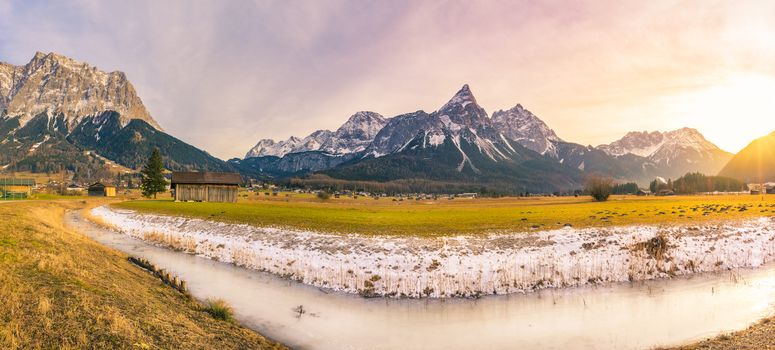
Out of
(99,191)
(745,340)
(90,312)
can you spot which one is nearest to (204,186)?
(99,191)

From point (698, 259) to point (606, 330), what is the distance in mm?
22136

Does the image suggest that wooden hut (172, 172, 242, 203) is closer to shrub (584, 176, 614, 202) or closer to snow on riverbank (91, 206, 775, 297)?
snow on riverbank (91, 206, 775, 297)

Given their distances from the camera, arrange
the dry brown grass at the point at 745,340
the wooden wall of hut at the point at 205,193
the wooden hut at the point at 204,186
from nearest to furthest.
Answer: the dry brown grass at the point at 745,340 < the wooden hut at the point at 204,186 < the wooden wall of hut at the point at 205,193

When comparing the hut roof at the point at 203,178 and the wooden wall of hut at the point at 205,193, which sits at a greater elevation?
the hut roof at the point at 203,178

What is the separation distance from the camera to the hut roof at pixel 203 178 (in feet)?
349

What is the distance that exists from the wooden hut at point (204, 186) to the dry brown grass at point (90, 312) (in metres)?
89.1

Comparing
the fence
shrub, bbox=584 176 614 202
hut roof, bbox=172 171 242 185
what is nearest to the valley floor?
hut roof, bbox=172 171 242 185

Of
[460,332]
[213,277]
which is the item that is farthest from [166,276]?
[460,332]

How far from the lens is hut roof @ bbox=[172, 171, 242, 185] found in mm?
106375

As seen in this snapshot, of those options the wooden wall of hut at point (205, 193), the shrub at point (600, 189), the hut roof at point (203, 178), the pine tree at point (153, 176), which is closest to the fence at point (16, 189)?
the pine tree at point (153, 176)

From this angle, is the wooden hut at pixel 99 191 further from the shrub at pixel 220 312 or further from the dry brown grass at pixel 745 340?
the dry brown grass at pixel 745 340

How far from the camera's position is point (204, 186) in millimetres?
107750

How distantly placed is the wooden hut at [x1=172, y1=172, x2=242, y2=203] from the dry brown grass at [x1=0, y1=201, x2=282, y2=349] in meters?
89.1

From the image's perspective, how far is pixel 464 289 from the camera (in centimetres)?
2555
